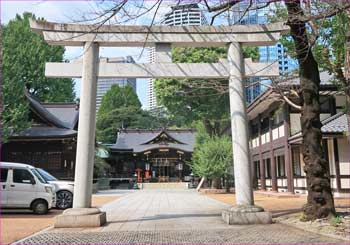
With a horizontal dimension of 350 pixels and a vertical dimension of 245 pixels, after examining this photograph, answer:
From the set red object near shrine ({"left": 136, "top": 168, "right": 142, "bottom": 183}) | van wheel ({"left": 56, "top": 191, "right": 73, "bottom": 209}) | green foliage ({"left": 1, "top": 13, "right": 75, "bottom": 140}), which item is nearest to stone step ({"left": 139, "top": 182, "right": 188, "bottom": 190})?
A: red object near shrine ({"left": 136, "top": 168, "right": 142, "bottom": 183})

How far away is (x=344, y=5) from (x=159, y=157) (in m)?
44.2

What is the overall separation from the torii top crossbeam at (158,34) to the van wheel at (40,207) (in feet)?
21.1

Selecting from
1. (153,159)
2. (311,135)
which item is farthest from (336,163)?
(153,159)

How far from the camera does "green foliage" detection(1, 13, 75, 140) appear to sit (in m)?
22.2

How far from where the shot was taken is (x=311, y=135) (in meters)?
10.5

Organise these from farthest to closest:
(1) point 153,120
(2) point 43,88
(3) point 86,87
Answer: (1) point 153,120 < (2) point 43,88 < (3) point 86,87

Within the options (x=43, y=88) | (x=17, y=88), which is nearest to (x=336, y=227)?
(x=17, y=88)

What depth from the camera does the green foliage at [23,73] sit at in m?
22.2

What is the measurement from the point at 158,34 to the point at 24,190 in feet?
25.3

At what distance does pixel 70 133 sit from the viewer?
27609 millimetres

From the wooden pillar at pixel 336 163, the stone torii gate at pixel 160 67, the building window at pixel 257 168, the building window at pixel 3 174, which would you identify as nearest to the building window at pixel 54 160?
the building window at pixel 3 174

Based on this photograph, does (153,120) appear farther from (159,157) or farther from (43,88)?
(43,88)

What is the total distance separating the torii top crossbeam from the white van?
5883mm

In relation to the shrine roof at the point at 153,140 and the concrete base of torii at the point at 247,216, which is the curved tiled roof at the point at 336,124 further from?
the shrine roof at the point at 153,140
